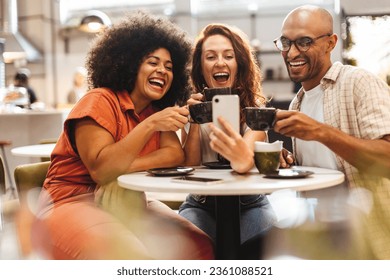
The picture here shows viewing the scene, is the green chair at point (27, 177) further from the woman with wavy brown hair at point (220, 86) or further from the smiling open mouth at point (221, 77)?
the smiling open mouth at point (221, 77)

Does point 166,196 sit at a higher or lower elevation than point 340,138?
lower

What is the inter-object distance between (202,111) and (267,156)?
22 cm

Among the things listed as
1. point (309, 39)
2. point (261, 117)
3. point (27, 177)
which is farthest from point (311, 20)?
point (27, 177)

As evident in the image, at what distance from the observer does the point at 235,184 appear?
1.11 meters

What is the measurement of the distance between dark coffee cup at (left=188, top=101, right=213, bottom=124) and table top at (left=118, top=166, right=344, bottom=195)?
0.53 feet

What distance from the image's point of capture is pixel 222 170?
4.61ft

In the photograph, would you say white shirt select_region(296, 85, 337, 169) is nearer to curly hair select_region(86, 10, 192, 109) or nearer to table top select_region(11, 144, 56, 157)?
curly hair select_region(86, 10, 192, 109)

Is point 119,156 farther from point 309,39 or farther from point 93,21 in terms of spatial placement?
point 93,21

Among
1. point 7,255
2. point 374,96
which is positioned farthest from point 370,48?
point 7,255

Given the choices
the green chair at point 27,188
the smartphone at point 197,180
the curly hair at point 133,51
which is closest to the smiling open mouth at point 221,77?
the curly hair at point 133,51

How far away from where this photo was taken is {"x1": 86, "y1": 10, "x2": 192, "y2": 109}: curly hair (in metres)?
1.57

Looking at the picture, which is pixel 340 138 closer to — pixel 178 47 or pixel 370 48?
pixel 370 48

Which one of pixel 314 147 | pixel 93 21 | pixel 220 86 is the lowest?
pixel 314 147

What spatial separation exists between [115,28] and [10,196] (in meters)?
0.73
